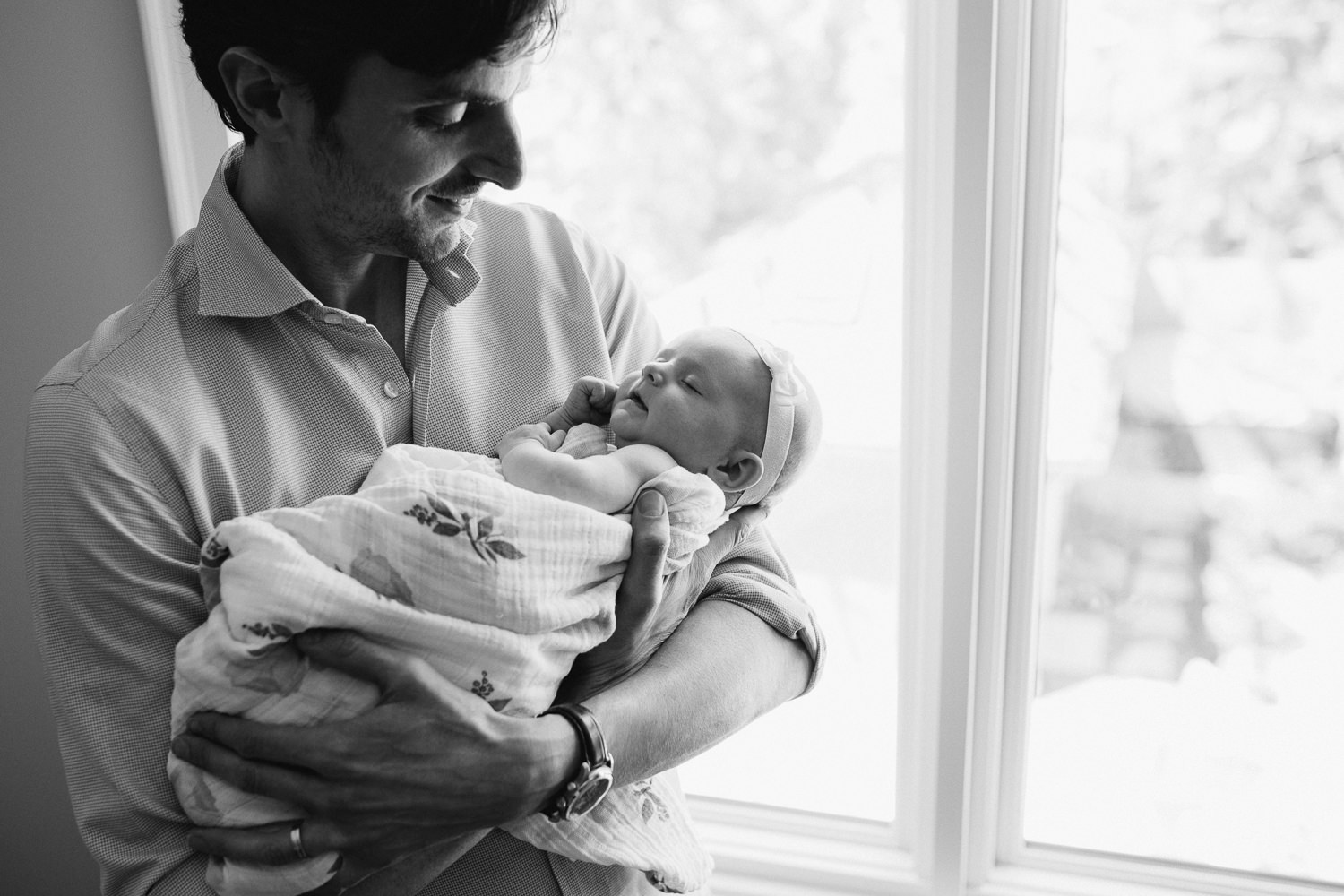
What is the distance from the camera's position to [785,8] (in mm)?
1753

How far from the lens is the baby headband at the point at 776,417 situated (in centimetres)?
122

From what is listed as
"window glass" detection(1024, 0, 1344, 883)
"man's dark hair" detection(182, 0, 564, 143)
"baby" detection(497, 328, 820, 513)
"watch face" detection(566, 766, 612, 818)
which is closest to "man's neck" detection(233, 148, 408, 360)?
"man's dark hair" detection(182, 0, 564, 143)

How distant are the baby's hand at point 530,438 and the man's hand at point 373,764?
0.28 meters

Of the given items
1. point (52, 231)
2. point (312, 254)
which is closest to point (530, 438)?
point (312, 254)

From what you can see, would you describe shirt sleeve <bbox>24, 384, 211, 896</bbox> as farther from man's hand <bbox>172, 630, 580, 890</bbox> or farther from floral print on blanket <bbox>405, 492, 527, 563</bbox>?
floral print on blanket <bbox>405, 492, 527, 563</bbox>

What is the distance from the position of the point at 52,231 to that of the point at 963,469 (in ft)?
5.23

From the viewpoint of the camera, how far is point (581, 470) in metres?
1.12

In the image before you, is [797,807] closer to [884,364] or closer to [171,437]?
[884,364]

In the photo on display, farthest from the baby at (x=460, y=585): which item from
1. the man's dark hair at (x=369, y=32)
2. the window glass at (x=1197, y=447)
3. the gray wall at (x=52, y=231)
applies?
the gray wall at (x=52, y=231)

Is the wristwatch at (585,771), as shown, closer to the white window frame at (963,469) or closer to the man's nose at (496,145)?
the man's nose at (496,145)

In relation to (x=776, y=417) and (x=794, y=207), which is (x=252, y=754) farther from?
(x=794, y=207)

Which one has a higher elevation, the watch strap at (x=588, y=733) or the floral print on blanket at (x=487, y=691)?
the floral print on blanket at (x=487, y=691)

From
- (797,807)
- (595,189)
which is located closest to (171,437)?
(595,189)

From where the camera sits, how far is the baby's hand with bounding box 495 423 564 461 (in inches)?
46.9
